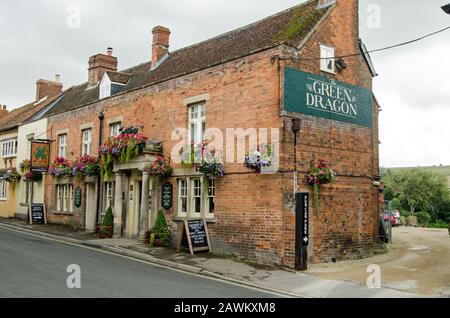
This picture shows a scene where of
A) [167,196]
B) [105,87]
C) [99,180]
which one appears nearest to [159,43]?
[105,87]

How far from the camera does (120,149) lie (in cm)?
1822

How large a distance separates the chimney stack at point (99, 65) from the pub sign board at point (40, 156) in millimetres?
4265

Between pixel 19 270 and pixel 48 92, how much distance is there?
26.0m

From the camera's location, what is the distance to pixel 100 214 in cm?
2117

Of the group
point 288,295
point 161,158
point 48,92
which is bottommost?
point 288,295

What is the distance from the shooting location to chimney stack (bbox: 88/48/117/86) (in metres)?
25.4

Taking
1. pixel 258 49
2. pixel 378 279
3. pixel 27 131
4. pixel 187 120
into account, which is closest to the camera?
pixel 378 279

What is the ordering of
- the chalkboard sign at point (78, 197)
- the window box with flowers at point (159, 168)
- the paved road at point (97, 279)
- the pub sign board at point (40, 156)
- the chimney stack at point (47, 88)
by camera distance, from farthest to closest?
the chimney stack at point (47, 88)
the pub sign board at point (40, 156)
the chalkboard sign at point (78, 197)
the window box with flowers at point (159, 168)
the paved road at point (97, 279)

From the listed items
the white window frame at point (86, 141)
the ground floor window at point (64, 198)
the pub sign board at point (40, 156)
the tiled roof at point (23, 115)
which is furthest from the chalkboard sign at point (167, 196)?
the tiled roof at point (23, 115)

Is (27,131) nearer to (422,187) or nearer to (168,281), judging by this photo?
(168,281)

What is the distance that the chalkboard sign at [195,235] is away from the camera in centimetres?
1471

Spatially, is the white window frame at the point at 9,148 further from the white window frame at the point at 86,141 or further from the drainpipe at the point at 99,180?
the drainpipe at the point at 99,180
